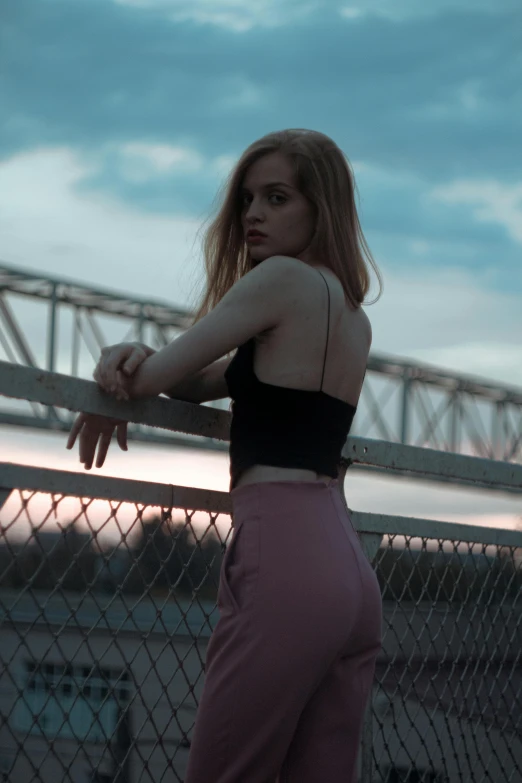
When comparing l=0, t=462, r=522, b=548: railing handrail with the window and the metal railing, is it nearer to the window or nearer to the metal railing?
the metal railing

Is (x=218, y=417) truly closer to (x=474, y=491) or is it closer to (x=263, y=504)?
(x=263, y=504)

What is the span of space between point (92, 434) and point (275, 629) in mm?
618

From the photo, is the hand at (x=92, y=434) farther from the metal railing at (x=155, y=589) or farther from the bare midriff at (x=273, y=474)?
the bare midriff at (x=273, y=474)

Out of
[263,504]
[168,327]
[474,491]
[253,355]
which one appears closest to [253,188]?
[253,355]

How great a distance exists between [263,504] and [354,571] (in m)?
0.24

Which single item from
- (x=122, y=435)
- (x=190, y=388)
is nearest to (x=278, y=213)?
(x=190, y=388)

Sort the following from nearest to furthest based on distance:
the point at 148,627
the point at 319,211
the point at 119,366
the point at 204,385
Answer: the point at 119,366 < the point at 319,211 < the point at 204,385 < the point at 148,627

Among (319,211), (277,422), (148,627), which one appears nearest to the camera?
(277,422)

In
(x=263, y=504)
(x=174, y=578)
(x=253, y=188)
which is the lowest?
(x=174, y=578)

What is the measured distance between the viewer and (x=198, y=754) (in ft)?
6.91

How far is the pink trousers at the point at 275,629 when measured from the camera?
6.75 feet

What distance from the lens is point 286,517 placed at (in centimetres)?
212

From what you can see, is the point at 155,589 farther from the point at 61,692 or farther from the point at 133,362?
the point at 133,362

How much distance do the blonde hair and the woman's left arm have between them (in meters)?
0.21
